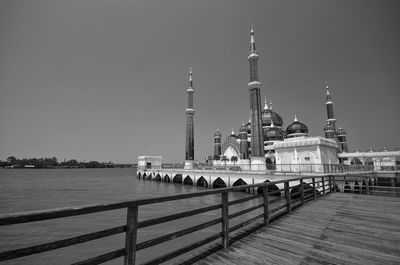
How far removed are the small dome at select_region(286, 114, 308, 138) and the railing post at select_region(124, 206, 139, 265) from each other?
6516 centimetres

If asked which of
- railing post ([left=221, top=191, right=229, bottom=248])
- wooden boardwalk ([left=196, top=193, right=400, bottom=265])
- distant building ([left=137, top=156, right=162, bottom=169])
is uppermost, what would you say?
distant building ([left=137, top=156, right=162, bottom=169])

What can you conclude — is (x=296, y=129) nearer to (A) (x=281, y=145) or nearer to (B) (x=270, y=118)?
(B) (x=270, y=118)

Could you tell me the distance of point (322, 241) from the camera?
4973 mm

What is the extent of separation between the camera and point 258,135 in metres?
38.3

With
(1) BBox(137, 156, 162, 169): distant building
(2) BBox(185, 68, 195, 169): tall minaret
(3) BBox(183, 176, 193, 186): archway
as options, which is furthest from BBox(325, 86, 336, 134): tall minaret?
(1) BBox(137, 156, 162, 169): distant building

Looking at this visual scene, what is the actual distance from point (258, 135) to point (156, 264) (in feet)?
120

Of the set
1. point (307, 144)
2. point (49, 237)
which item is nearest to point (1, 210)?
point (49, 237)

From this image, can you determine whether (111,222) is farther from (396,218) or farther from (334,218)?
(396,218)

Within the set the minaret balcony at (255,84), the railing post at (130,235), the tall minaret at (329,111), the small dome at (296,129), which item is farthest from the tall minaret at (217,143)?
the railing post at (130,235)

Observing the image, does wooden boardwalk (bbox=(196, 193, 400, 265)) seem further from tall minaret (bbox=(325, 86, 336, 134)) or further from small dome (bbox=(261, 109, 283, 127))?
small dome (bbox=(261, 109, 283, 127))

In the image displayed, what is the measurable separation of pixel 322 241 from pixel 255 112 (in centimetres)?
3614

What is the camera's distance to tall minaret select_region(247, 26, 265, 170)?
37.6 m

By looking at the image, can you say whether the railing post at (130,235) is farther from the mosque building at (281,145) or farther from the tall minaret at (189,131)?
the tall minaret at (189,131)

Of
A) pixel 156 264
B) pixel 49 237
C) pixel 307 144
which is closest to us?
pixel 156 264
